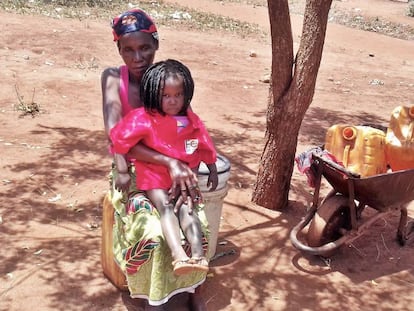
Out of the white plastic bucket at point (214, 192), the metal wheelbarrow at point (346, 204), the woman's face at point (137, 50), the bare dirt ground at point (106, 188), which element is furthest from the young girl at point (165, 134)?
the metal wheelbarrow at point (346, 204)

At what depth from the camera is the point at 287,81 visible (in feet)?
13.1

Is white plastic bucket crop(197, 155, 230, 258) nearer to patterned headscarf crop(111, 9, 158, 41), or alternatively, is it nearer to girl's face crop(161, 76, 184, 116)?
girl's face crop(161, 76, 184, 116)

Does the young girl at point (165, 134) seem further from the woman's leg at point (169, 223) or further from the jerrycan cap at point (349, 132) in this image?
the jerrycan cap at point (349, 132)

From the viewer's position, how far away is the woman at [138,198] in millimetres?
2719

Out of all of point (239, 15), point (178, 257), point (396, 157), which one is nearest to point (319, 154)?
point (396, 157)

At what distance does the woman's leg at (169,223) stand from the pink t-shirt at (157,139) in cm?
5

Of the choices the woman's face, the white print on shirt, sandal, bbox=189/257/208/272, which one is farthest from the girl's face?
sandal, bbox=189/257/208/272

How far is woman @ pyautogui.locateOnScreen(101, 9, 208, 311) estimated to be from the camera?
8.92 feet

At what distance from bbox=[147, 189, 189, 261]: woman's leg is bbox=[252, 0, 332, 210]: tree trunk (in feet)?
5.20

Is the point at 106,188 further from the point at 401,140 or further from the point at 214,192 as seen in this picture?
the point at 401,140

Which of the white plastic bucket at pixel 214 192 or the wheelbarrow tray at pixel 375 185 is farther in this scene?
the wheelbarrow tray at pixel 375 185

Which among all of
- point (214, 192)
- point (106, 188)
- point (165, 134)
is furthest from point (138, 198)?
point (106, 188)

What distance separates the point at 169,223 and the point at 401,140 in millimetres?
1886

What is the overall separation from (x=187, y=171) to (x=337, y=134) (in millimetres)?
1481
